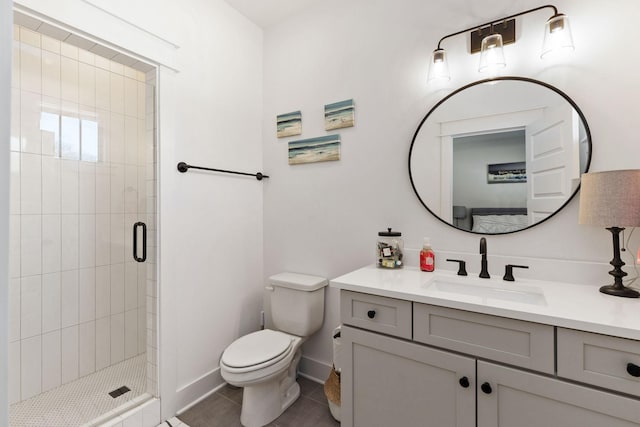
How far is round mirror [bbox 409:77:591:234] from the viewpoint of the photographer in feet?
4.60

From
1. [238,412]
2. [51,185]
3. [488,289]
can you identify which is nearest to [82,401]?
[238,412]

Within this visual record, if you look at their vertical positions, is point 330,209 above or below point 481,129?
below

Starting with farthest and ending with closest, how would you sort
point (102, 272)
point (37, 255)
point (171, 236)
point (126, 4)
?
point (102, 272)
point (37, 255)
point (171, 236)
point (126, 4)

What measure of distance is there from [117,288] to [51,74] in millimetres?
1540

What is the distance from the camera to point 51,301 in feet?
6.57

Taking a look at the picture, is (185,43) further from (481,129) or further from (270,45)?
(481,129)

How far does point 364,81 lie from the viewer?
1940 millimetres

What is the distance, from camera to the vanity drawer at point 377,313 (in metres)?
1.27

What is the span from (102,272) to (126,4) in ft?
5.82

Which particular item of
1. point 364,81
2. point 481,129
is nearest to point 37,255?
point 364,81

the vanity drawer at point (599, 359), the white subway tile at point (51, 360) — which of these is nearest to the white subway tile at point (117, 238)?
the white subway tile at point (51, 360)

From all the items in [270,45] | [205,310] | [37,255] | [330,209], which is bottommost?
[205,310]

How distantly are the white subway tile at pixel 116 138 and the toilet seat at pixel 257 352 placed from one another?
1.69 metres

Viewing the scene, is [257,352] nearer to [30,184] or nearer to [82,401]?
[82,401]
